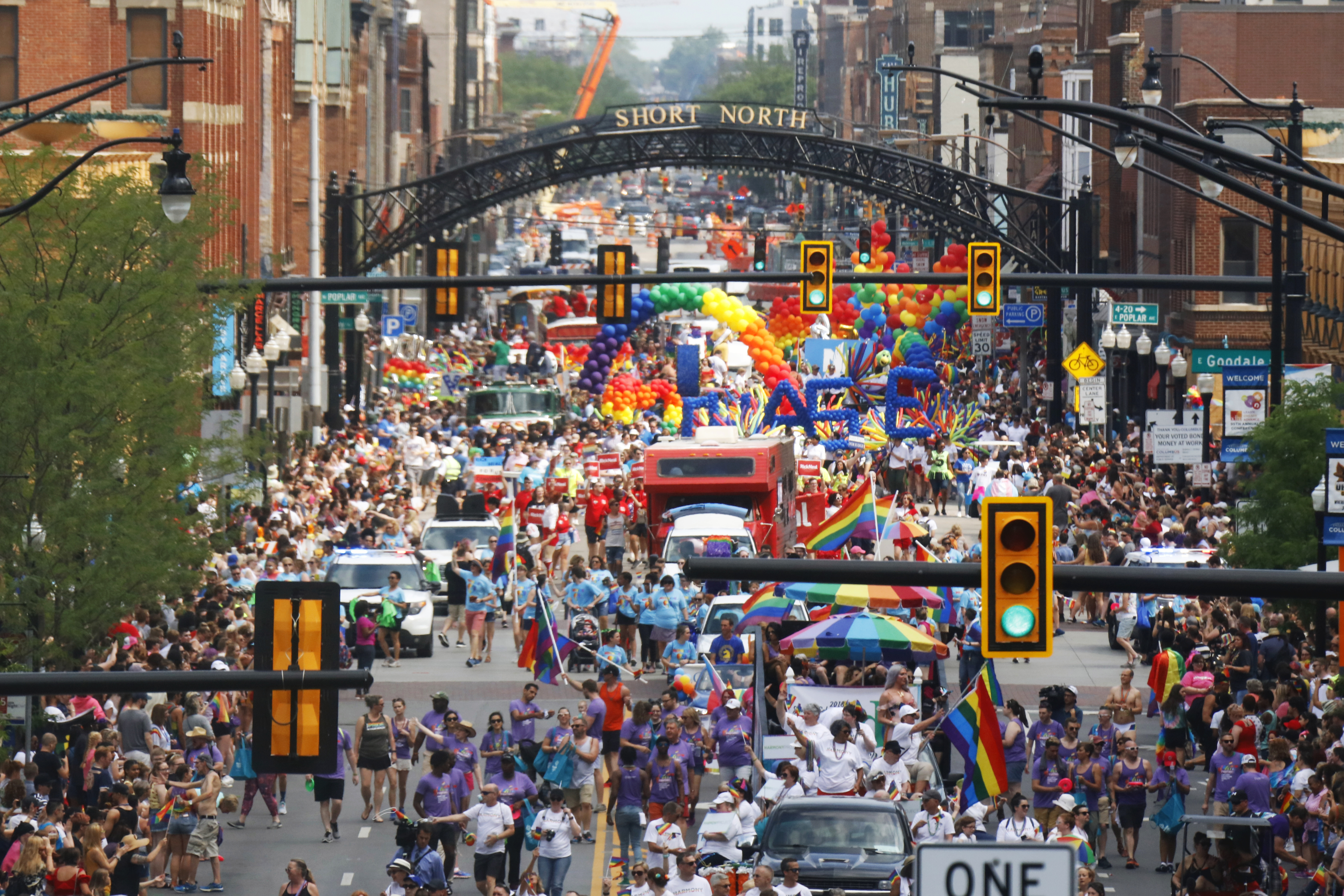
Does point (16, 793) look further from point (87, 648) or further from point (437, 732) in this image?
point (87, 648)

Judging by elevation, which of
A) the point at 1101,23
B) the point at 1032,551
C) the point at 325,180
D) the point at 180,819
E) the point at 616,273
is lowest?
the point at 180,819

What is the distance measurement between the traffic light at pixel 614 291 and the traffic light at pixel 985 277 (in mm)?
6216

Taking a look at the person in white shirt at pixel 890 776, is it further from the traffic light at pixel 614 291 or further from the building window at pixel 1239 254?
the building window at pixel 1239 254

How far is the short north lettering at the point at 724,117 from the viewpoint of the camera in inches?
2409

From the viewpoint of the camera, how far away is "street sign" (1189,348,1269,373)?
2852 centimetres

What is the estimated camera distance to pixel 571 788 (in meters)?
20.3

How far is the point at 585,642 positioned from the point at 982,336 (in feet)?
110

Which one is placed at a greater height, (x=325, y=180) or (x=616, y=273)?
(x=325, y=180)

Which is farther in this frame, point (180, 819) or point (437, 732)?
point (437, 732)

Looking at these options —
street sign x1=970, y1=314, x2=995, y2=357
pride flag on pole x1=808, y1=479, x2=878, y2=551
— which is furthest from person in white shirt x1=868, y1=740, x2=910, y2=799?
street sign x1=970, y1=314, x2=995, y2=357

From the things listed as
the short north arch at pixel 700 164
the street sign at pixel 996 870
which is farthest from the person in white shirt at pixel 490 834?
the short north arch at pixel 700 164

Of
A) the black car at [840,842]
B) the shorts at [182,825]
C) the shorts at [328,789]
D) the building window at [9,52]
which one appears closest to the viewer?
the black car at [840,842]

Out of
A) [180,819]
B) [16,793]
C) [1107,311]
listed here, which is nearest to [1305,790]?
[180,819]

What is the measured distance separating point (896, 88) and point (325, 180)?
181 ft
